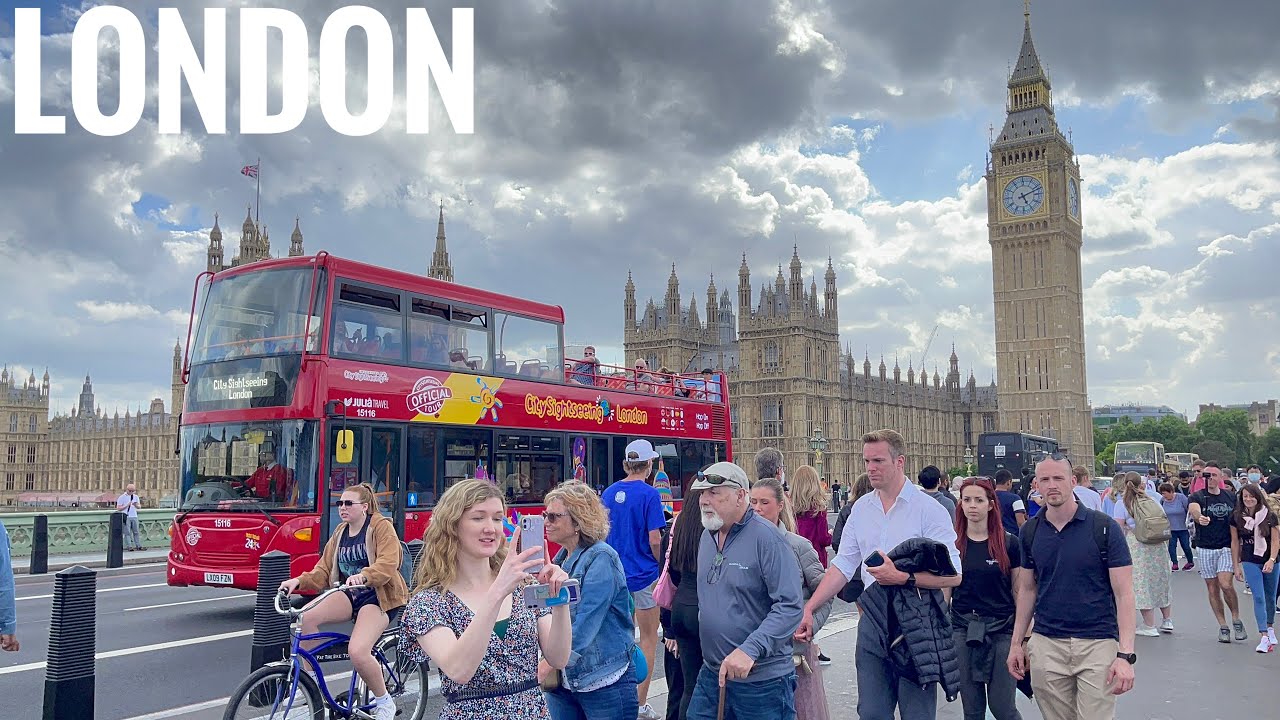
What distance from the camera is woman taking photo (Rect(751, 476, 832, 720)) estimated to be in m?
5.14

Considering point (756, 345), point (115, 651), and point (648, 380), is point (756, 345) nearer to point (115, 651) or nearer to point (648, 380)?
point (648, 380)

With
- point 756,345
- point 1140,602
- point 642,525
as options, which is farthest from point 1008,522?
point 756,345

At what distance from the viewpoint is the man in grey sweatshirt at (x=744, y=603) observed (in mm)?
4297

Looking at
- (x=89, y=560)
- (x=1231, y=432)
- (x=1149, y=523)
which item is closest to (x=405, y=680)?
(x=1149, y=523)

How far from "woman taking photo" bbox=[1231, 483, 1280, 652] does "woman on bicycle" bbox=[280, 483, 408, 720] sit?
8428mm

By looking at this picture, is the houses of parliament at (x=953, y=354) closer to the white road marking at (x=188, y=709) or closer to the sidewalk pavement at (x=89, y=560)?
the sidewalk pavement at (x=89, y=560)

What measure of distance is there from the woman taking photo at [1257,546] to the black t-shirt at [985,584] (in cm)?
546

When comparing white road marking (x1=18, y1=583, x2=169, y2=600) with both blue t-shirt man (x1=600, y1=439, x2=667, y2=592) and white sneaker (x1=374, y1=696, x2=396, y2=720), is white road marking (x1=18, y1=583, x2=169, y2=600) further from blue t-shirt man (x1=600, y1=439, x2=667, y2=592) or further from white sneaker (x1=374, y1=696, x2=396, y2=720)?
blue t-shirt man (x1=600, y1=439, x2=667, y2=592)

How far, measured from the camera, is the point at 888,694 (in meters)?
4.90

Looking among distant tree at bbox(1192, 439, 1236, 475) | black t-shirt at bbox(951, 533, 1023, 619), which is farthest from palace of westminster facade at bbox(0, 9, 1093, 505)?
black t-shirt at bbox(951, 533, 1023, 619)

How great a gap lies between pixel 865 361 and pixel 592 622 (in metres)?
80.0

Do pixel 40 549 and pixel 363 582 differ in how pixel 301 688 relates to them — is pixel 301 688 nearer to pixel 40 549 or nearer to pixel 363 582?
pixel 363 582

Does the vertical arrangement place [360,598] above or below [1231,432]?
below

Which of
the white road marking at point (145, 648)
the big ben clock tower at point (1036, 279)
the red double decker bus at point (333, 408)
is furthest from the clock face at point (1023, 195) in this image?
the white road marking at point (145, 648)
